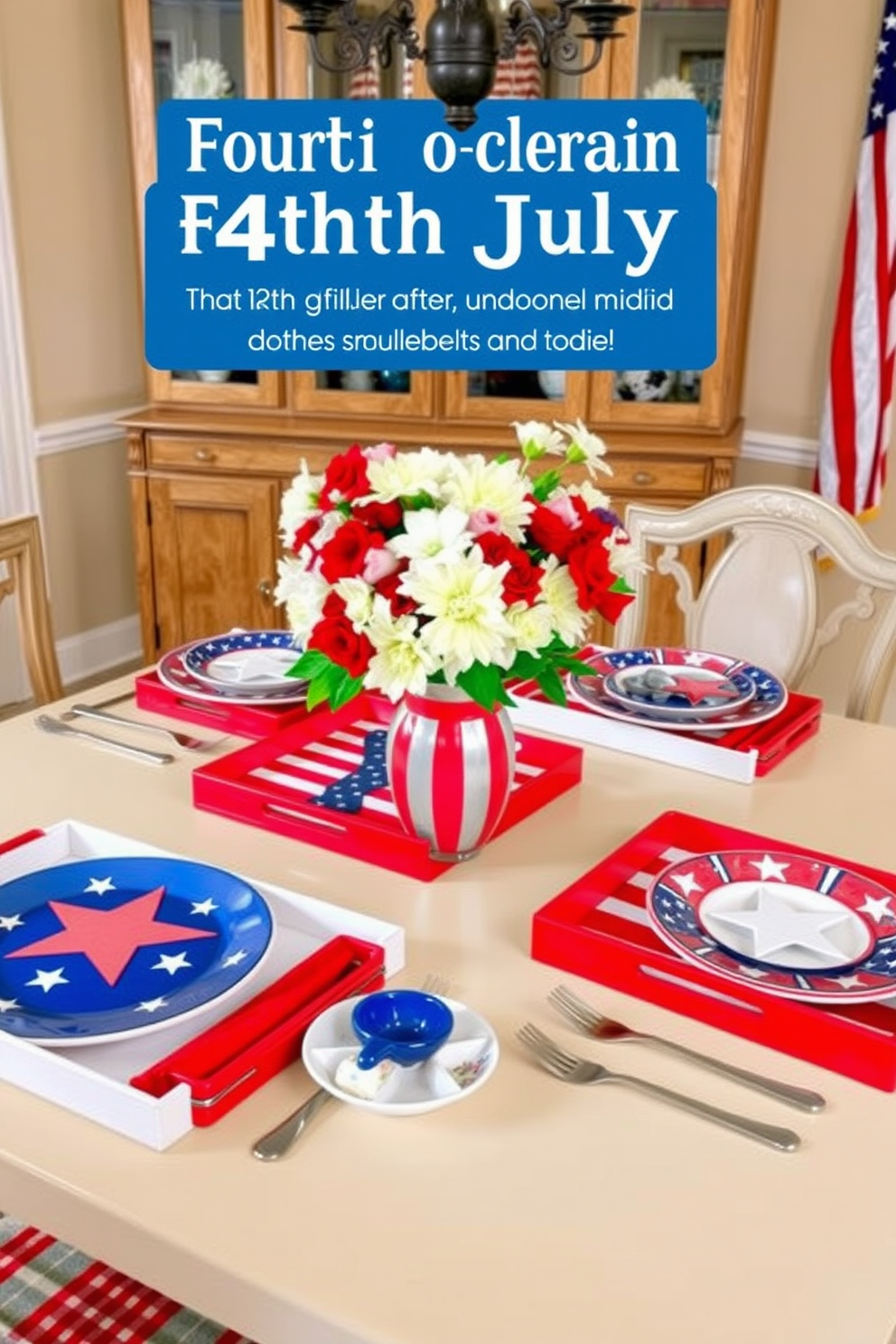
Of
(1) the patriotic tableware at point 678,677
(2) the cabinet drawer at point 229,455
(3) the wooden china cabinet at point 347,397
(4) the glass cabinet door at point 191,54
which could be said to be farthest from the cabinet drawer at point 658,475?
(1) the patriotic tableware at point 678,677

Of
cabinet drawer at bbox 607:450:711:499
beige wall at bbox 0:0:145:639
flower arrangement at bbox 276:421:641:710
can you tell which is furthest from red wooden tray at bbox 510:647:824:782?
beige wall at bbox 0:0:145:639

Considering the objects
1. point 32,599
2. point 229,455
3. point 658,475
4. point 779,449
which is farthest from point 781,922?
point 229,455

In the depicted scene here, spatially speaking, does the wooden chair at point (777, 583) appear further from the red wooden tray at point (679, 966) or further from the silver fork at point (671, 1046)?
the silver fork at point (671, 1046)

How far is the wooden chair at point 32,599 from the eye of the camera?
204 cm

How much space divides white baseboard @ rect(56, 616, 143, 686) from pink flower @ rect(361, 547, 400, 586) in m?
2.78

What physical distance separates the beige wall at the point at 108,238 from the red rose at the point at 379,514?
2301 millimetres

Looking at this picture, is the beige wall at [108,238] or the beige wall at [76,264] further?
the beige wall at [76,264]

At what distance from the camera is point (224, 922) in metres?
1.22

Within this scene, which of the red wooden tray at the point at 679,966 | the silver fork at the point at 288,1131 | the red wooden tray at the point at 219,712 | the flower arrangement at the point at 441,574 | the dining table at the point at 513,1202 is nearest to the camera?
the dining table at the point at 513,1202

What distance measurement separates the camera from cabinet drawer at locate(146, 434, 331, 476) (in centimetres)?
341

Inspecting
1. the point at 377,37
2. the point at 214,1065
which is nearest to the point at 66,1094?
the point at 214,1065

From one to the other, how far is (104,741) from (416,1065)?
80 cm

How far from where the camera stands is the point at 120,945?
120 cm

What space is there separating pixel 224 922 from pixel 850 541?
1197 millimetres
